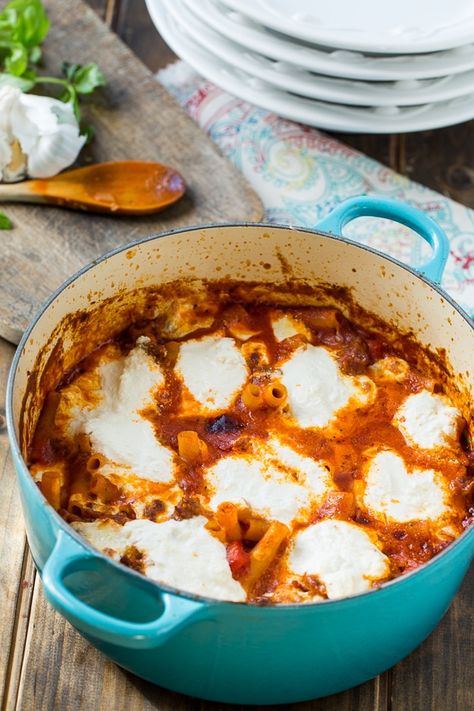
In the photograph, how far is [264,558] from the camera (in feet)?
6.34

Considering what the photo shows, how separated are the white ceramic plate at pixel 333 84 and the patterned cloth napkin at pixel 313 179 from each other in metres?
0.24

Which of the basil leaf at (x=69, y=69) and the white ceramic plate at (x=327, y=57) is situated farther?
the basil leaf at (x=69, y=69)

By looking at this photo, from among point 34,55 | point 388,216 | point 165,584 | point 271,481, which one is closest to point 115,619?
point 165,584

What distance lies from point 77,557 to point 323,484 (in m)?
0.65

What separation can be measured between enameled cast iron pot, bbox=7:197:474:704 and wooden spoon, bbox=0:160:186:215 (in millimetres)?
437

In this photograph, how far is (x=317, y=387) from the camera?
Answer: 2254mm

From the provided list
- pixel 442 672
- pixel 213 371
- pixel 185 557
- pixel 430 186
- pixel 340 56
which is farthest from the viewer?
pixel 430 186

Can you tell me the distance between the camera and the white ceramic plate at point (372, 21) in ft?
8.34

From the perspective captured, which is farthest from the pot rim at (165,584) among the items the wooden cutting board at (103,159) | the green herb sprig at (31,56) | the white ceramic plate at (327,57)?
the green herb sprig at (31,56)

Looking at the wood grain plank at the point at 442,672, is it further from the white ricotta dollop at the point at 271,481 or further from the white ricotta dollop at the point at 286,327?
the white ricotta dollop at the point at 286,327

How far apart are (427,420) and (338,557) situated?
42 cm

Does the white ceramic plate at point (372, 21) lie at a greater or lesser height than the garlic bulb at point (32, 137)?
greater

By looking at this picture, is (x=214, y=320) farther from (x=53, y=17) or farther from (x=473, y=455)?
(x=53, y=17)

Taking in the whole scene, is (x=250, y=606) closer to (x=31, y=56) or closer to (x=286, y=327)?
(x=286, y=327)
